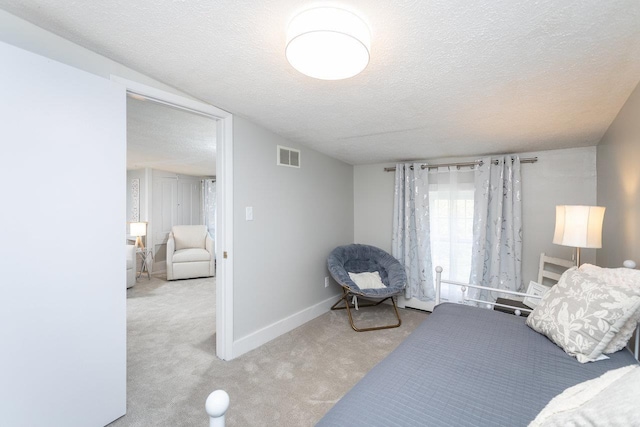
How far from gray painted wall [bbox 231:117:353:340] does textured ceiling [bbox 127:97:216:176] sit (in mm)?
673

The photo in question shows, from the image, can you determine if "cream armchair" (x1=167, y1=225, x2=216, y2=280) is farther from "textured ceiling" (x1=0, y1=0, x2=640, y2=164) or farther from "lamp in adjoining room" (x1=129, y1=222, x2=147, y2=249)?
"textured ceiling" (x1=0, y1=0, x2=640, y2=164)

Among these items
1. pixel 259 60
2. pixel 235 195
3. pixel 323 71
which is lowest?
pixel 235 195

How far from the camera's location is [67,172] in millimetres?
1485

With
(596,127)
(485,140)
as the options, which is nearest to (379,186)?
(485,140)

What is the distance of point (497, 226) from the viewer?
131 inches

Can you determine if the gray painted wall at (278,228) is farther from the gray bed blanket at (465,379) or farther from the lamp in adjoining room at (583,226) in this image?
the lamp in adjoining room at (583,226)

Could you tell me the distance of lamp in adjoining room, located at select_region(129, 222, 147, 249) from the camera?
521cm

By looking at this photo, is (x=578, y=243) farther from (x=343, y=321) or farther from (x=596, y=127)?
(x=343, y=321)

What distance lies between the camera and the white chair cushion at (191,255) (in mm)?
5183

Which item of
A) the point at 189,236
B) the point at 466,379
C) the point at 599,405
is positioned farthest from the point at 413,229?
the point at 189,236

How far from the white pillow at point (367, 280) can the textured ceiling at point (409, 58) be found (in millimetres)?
1976

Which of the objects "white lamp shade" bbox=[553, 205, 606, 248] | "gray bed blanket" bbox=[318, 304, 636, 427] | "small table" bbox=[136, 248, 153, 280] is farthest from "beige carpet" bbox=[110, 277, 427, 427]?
"small table" bbox=[136, 248, 153, 280]

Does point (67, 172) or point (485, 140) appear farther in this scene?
point (485, 140)

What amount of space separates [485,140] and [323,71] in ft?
7.33
